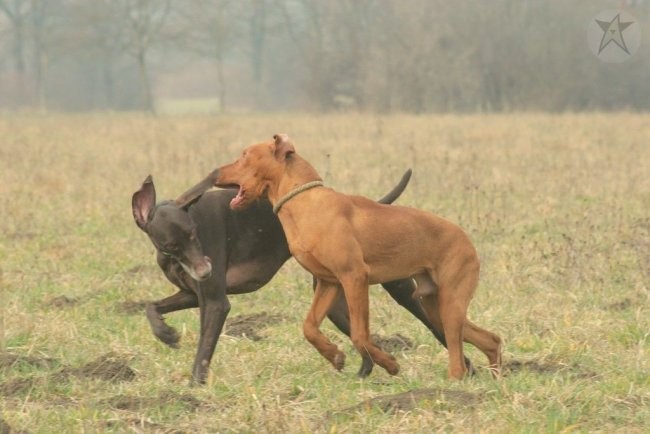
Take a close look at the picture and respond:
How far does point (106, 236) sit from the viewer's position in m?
11.4

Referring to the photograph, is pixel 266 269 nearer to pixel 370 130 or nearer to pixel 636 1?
pixel 370 130

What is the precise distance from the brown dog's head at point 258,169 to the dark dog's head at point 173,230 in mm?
275

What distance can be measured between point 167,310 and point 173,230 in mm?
688

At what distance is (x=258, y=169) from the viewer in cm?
609

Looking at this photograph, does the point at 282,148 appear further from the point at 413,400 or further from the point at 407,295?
the point at 413,400

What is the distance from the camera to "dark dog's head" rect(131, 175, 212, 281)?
6070 mm

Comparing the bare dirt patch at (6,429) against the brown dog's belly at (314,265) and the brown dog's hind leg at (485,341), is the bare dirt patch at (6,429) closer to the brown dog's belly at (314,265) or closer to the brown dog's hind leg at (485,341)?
the brown dog's belly at (314,265)

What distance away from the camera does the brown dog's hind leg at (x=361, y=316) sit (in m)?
5.79

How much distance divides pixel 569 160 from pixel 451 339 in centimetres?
1150

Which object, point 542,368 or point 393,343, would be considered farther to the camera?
point 393,343

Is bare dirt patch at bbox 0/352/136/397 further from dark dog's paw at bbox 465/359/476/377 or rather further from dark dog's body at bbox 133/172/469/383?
dark dog's paw at bbox 465/359/476/377

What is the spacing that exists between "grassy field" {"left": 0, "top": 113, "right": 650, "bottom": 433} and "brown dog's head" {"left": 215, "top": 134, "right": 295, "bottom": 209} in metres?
0.94

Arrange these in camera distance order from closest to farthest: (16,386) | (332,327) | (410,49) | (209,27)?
(16,386) < (332,327) < (410,49) < (209,27)

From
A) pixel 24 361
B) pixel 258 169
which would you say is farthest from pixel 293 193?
pixel 24 361
